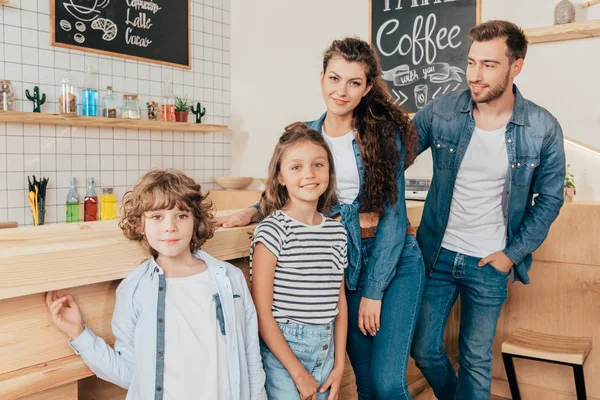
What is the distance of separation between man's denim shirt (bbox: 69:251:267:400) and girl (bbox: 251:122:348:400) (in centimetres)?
17

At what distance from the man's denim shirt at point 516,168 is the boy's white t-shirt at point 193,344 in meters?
1.04

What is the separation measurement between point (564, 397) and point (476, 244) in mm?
1238

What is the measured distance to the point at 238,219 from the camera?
170 centimetres

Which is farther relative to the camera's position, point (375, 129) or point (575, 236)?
point (575, 236)

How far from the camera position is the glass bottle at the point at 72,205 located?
3.60 m

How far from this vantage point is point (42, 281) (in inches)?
45.1

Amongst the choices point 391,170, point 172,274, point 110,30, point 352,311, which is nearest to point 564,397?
point 352,311

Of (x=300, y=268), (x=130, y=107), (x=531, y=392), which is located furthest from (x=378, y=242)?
(x=130, y=107)

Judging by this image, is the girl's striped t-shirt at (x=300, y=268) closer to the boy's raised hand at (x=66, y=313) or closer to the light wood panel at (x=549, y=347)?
the boy's raised hand at (x=66, y=313)

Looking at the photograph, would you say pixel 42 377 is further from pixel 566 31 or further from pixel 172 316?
pixel 566 31

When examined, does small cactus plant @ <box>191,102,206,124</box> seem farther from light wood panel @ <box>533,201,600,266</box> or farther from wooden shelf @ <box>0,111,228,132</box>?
light wood panel @ <box>533,201,600,266</box>

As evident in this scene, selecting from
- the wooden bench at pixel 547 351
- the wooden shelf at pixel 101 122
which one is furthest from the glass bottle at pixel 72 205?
the wooden bench at pixel 547 351

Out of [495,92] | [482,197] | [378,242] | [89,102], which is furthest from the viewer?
[89,102]

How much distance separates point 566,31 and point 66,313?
2624 millimetres
